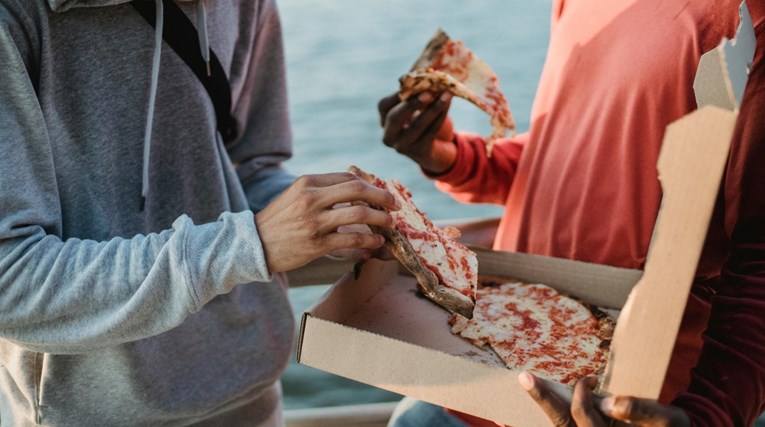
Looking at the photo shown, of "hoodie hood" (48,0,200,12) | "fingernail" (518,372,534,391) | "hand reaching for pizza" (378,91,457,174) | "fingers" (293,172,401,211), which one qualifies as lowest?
"fingernail" (518,372,534,391)

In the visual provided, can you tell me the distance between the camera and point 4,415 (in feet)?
6.07

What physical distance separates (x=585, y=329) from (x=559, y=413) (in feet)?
1.57

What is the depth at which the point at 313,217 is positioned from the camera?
1.38 metres

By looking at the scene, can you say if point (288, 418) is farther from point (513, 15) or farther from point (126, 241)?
point (513, 15)

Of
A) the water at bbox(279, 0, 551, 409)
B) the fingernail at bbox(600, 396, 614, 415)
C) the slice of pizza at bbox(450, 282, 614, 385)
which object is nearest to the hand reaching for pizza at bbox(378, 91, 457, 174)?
the slice of pizza at bbox(450, 282, 614, 385)

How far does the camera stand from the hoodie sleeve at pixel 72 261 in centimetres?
141

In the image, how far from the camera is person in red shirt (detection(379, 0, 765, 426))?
149 cm

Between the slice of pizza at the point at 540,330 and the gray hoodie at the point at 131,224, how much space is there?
555 millimetres

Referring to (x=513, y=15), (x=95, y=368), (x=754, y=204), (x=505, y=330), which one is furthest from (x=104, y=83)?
(x=513, y=15)

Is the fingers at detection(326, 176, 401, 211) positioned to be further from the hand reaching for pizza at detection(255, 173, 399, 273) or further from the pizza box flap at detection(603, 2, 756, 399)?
the pizza box flap at detection(603, 2, 756, 399)

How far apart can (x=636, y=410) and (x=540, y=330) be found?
0.52m

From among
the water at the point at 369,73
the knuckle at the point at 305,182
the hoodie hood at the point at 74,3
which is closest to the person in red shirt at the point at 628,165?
the knuckle at the point at 305,182

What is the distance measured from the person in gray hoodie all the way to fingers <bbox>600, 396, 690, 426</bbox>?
53cm

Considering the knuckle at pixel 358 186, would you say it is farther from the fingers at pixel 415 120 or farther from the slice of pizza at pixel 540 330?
the fingers at pixel 415 120
